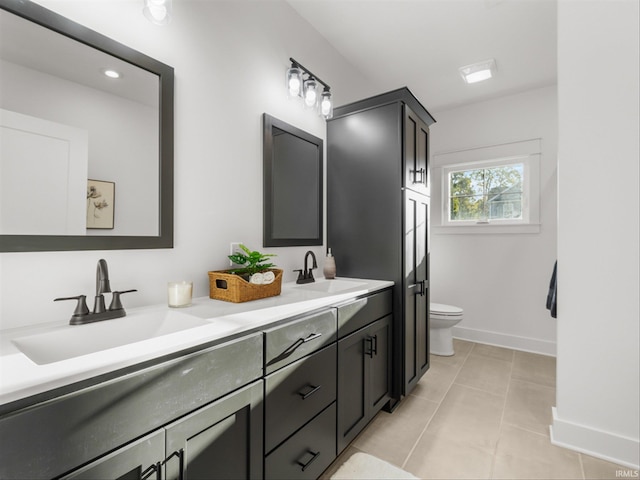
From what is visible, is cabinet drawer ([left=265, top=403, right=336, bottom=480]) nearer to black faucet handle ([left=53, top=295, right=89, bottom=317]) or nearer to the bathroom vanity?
the bathroom vanity

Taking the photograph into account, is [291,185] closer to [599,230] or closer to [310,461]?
[310,461]

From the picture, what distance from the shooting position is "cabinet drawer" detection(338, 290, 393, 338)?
1.51 meters

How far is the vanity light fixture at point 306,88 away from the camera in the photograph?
1.96 metres

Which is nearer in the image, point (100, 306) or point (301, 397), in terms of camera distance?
point (100, 306)

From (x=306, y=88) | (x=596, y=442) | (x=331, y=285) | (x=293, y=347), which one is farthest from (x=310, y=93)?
(x=596, y=442)

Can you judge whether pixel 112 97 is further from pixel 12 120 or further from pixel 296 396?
pixel 296 396

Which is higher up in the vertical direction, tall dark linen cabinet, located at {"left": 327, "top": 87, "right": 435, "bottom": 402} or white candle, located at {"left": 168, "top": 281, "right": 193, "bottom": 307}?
tall dark linen cabinet, located at {"left": 327, "top": 87, "right": 435, "bottom": 402}

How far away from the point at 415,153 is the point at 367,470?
1892mm

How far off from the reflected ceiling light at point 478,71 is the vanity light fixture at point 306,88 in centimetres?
147

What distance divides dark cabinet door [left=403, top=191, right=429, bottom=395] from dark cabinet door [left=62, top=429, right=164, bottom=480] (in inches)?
62.1

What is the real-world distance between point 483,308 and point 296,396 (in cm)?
289

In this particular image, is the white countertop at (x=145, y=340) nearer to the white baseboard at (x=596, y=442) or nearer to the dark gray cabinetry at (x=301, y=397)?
the dark gray cabinetry at (x=301, y=397)

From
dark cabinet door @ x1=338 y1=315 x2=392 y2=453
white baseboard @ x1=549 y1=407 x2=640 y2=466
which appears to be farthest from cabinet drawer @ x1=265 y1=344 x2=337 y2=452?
white baseboard @ x1=549 y1=407 x2=640 y2=466

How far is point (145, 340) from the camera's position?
855 mm
